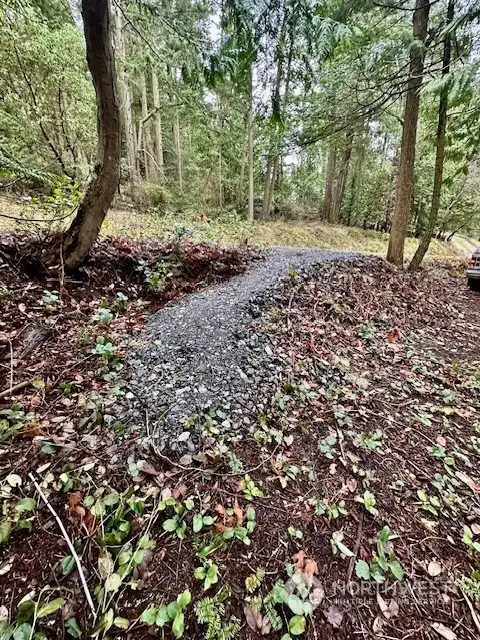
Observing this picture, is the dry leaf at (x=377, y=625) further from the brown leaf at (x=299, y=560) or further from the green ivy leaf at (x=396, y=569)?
the brown leaf at (x=299, y=560)

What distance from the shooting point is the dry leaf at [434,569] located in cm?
156

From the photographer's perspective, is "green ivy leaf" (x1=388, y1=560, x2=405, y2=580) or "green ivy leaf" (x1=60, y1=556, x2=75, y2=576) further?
"green ivy leaf" (x1=388, y1=560, x2=405, y2=580)

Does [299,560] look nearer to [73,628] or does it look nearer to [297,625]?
[297,625]

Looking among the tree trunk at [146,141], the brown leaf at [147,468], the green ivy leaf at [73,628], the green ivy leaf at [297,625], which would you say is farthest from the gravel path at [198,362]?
the tree trunk at [146,141]

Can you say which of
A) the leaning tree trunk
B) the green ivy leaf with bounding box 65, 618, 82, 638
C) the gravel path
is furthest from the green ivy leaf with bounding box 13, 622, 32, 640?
the leaning tree trunk

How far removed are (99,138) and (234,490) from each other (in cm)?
370

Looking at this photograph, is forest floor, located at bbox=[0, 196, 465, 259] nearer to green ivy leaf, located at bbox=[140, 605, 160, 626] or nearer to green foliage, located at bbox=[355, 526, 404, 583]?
green ivy leaf, located at bbox=[140, 605, 160, 626]

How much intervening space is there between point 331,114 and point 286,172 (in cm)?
1052

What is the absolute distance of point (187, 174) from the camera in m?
13.6

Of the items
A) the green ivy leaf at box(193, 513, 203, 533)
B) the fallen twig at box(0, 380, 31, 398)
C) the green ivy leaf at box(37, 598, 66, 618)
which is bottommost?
the green ivy leaf at box(37, 598, 66, 618)

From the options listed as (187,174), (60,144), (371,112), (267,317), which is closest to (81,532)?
(267,317)

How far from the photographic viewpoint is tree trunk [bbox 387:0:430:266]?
5352 mm

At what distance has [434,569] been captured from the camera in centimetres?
158

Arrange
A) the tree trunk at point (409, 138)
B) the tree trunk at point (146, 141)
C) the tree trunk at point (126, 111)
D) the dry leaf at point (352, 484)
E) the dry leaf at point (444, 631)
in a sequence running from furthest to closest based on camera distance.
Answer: the tree trunk at point (146, 141)
the tree trunk at point (126, 111)
the tree trunk at point (409, 138)
the dry leaf at point (352, 484)
the dry leaf at point (444, 631)
